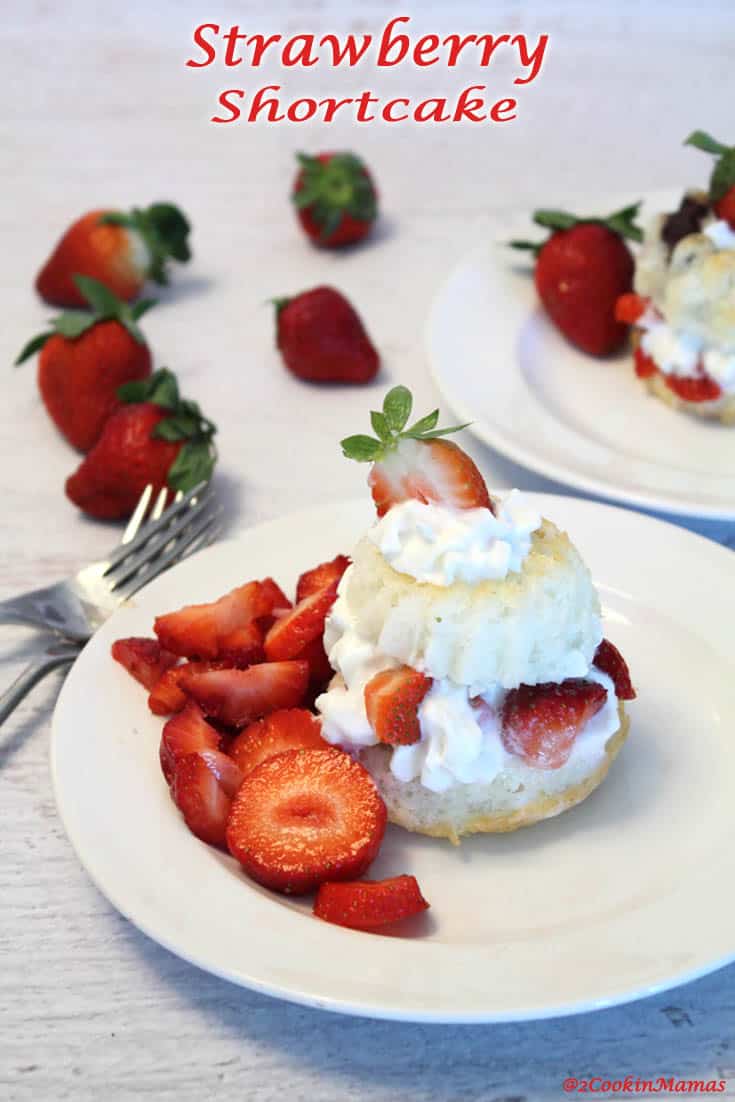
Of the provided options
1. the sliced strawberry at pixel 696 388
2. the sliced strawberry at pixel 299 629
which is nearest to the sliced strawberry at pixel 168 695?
the sliced strawberry at pixel 299 629

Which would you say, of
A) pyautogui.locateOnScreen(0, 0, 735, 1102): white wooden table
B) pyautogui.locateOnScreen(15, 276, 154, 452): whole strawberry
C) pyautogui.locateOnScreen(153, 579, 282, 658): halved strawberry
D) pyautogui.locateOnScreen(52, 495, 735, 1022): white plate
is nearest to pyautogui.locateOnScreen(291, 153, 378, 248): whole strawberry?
pyautogui.locateOnScreen(0, 0, 735, 1102): white wooden table

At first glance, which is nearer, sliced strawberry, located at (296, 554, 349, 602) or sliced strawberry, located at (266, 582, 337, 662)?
sliced strawberry, located at (266, 582, 337, 662)

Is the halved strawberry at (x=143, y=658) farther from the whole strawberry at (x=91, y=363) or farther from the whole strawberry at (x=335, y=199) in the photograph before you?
the whole strawberry at (x=335, y=199)

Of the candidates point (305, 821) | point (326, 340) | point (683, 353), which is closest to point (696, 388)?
point (683, 353)

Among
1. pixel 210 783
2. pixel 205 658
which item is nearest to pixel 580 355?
pixel 205 658

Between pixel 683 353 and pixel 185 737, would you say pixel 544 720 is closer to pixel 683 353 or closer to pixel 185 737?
pixel 185 737

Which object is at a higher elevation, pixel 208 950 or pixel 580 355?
pixel 580 355

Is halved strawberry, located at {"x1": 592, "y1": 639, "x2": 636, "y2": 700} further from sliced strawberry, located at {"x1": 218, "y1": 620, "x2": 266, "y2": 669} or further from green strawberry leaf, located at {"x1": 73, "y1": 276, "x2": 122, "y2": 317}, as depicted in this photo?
green strawberry leaf, located at {"x1": 73, "y1": 276, "x2": 122, "y2": 317}

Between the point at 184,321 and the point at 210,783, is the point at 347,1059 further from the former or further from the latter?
the point at 184,321
